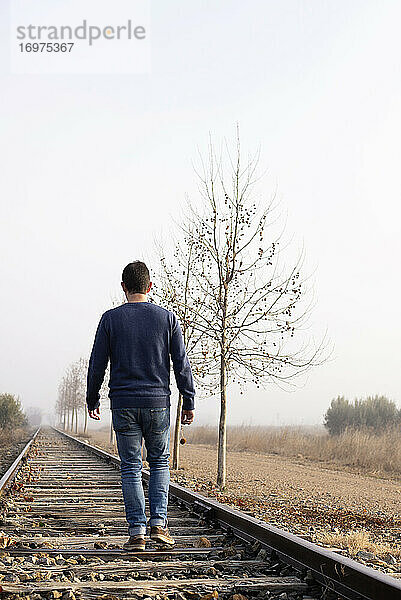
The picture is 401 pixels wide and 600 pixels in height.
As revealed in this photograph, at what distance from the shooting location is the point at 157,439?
510 cm

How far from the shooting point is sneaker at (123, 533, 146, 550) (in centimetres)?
472

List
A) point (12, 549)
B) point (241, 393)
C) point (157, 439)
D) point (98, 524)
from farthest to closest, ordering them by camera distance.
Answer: point (241, 393) → point (98, 524) → point (157, 439) → point (12, 549)

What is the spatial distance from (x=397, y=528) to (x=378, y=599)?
602 centimetres

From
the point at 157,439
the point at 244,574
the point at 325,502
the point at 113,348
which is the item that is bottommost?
the point at 325,502

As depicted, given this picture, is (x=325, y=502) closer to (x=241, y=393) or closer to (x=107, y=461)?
(x=241, y=393)

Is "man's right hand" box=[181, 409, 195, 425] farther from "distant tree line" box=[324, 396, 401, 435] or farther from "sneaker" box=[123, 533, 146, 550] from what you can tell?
"distant tree line" box=[324, 396, 401, 435]

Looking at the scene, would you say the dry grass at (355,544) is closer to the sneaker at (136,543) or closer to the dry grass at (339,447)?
the sneaker at (136,543)

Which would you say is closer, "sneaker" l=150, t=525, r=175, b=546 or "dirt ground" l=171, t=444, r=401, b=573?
"sneaker" l=150, t=525, r=175, b=546

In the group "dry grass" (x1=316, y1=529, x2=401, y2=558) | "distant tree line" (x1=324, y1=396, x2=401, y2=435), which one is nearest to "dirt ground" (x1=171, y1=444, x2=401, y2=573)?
"dry grass" (x1=316, y1=529, x2=401, y2=558)

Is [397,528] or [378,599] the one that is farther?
[397,528]

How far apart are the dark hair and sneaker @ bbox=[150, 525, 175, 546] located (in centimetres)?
174

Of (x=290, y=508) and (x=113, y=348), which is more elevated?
(x=113, y=348)

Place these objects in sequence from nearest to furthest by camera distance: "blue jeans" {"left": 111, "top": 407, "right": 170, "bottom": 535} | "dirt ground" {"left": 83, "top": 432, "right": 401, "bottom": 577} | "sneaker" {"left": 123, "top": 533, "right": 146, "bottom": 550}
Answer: "sneaker" {"left": 123, "top": 533, "right": 146, "bottom": 550}, "blue jeans" {"left": 111, "top": 407, "right": 170, "bottom": 535}, "dirt ground" {"left": 83, "top": 432, "right": 401, "bottom": 577}

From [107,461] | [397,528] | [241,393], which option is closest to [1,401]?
[107,461]
